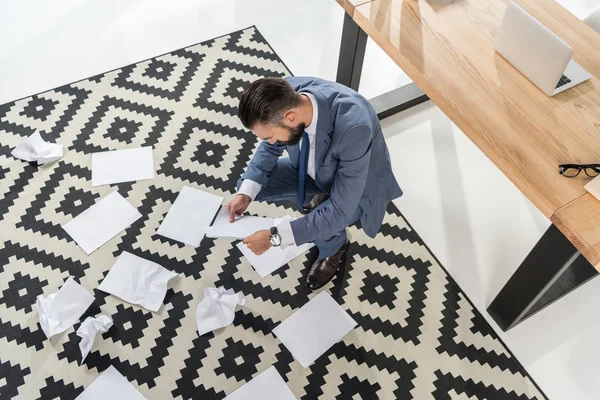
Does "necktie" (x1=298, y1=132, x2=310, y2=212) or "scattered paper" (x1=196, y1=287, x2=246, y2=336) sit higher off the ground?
"necktie" (x1=298, y1=132, x2=310, y2=212)

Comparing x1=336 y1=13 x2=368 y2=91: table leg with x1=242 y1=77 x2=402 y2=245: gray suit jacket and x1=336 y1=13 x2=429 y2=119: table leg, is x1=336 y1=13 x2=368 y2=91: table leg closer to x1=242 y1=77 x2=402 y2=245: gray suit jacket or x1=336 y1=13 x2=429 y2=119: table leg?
x1=336 y1=13 x2=429 y2=119: table leg

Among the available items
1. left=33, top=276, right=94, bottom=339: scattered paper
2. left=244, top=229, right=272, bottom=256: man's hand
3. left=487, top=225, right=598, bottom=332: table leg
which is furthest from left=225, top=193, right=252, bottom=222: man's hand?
left=487, top=225, right=598, bottom=332: table leg

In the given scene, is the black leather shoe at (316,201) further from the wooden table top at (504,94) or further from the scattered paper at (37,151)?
the scattered paper at (37,151)

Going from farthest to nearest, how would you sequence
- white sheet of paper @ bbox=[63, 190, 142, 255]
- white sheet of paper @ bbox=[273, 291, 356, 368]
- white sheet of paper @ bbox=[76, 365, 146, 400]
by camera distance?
white sheet of paper @ bbox=[63, 190, 142, 255] → white sheet of paper @ bbox=[273, 291, 356, 368] → white sheet of paper @ bbox=[76, 365, 146, 400]

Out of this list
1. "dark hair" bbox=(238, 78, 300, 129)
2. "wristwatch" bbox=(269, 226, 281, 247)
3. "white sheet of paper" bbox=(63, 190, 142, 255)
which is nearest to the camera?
"dark hair" bbox=(238, 78, 300, 129)

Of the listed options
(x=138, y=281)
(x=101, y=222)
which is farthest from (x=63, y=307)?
(x=101, y=222)

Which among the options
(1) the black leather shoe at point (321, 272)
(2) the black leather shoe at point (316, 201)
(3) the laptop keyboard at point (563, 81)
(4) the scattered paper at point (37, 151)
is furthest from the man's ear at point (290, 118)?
(4) the scattered paper at point (37, 151)

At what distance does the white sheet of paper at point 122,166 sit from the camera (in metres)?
2.57

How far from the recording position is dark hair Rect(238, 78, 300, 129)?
1578mm

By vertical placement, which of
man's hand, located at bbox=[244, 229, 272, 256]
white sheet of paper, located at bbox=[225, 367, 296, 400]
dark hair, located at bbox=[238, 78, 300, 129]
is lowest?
white sheet of paper, located at bbox=[225, 367, 296, 400]

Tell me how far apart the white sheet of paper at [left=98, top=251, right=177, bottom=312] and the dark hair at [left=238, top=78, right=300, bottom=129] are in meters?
0.95

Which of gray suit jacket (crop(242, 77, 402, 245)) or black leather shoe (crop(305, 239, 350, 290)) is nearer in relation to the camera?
gray suit jacket (crop(242, 77, 402, 245))

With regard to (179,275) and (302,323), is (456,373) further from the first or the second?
(179,275)

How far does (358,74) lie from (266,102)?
1169 millimetres
